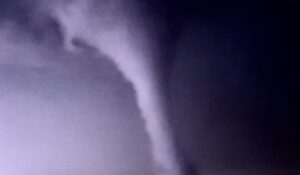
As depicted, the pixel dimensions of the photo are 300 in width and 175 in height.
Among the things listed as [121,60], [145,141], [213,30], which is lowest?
[145,141]

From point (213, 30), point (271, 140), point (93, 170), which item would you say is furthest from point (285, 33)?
point (93, 170)

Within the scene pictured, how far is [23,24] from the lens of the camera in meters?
1.58

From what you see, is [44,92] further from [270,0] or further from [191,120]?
[270,0]

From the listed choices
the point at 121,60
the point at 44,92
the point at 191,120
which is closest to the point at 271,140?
the point at 191,120

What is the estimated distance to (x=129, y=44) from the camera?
5.27 feet

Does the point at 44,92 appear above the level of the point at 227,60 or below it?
below

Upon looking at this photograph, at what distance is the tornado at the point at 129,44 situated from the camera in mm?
1571

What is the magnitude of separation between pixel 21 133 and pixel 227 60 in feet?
2.17

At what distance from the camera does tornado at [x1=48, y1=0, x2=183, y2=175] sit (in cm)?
157

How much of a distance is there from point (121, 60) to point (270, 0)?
19.5 inches

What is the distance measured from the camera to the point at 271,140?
61.9 inches

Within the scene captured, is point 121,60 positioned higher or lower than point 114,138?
higher

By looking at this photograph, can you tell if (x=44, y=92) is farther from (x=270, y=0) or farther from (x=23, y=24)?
(x=270, y=0)

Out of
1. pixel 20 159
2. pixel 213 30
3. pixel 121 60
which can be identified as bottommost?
pixel 20 159
